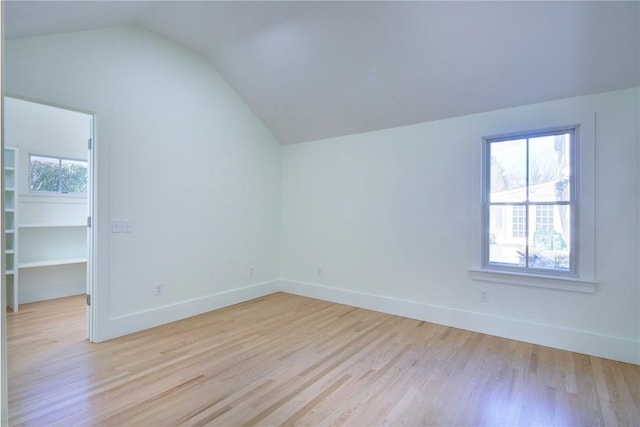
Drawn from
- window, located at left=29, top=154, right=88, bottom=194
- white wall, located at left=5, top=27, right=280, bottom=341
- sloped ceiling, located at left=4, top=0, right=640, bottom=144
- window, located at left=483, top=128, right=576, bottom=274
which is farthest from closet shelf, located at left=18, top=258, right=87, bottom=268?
window, located at left=483, top=128, right=576, bottom=274

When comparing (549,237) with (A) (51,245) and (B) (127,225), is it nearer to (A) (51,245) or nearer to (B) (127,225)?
(B) (127,225)

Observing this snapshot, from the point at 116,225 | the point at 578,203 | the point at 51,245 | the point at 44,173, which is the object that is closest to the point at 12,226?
the point at 51,245

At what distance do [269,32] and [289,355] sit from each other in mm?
2972

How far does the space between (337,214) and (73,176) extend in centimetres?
379

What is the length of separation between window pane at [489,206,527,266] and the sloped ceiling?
40.6 inches

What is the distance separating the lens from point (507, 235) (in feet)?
10.3

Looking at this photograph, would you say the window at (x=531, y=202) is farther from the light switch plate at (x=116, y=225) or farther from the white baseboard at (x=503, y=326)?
the light switch plate at (x=116, y=225)

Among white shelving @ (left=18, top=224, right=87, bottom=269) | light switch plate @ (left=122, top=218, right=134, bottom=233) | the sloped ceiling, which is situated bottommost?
white shelving @ (left=18, top=224, right=87, bottom=269)

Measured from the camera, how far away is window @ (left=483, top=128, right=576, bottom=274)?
2848 millimetres

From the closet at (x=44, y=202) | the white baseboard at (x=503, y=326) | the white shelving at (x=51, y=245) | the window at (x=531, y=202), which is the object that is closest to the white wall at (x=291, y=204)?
the white baseboard at (x=503, y=326)

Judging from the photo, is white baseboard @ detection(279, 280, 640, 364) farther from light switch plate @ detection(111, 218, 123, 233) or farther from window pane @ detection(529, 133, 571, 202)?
light switch plate @ detection(111, 218, 123, 233)

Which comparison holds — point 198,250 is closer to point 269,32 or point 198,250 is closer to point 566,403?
point 269,32

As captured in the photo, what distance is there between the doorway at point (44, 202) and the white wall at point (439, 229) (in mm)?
2839

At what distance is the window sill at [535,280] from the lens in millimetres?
2705
